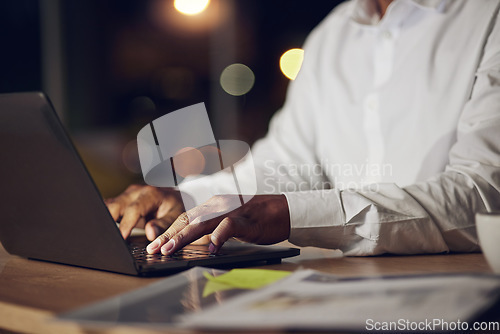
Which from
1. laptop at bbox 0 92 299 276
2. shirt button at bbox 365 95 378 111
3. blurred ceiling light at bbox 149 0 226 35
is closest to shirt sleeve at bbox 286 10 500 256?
laptop at bbox 0 92 299 276

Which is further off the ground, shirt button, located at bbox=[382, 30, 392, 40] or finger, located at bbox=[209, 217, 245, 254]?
shirt button, located at bbox=[382, 30, 392, 40]

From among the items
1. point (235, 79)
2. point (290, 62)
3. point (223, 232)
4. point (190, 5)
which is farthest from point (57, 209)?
point (235, 79)

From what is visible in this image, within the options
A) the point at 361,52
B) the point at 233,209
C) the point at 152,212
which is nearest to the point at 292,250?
the point at 233,209

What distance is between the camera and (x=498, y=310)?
0.49m

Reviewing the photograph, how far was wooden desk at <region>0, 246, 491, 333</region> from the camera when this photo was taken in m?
0.52

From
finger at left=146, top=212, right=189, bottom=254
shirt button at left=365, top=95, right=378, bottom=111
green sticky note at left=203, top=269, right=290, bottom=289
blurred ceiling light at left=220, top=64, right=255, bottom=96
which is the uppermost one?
green sticky note at left=203, top=269, right=290, bottom=289

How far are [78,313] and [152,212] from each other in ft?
2.06

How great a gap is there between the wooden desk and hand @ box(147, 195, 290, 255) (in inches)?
2.7

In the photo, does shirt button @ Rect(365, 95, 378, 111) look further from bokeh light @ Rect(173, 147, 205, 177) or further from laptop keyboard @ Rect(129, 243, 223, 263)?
laptop keyboard @ Rect(129, 243, 223, 263)

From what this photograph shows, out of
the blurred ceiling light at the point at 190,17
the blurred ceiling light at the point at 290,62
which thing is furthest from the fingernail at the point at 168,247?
the blurred ceiling light at the point at 190,17

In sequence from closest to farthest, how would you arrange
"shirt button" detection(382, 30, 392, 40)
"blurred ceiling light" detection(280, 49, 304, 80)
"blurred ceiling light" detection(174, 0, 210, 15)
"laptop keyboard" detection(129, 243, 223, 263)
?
"laptop keyboard" detection(129, 243, 223, 263) < "shirt button" detection(382, 30, 392, 40) < "blurred ceiling light" detection(174, 0, 210, 15) < "blurred ceiling light" detection(280, 49, 304, 80)

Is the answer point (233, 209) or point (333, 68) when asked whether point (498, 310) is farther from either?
point (333, 68)

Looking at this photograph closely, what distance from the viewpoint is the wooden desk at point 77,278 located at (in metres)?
0.52

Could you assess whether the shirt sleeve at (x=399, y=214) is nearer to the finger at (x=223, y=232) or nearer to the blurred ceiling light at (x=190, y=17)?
the finger at (x=223, y=232)
